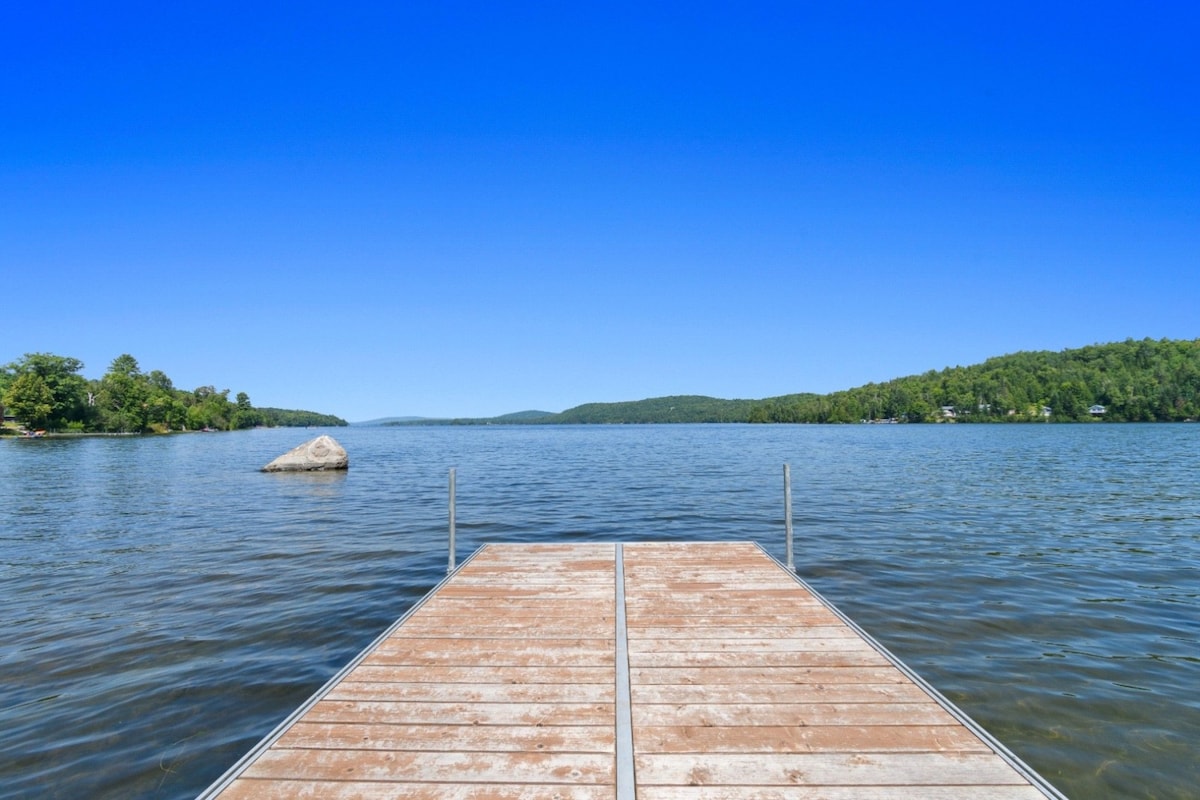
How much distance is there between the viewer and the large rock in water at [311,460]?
34.8m

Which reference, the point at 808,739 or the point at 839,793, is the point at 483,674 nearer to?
the point at 808,739

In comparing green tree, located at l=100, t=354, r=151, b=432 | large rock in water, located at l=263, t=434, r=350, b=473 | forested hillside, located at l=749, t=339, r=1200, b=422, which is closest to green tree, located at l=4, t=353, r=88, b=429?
green tree, located at l=100, t=354, r=151, b=432

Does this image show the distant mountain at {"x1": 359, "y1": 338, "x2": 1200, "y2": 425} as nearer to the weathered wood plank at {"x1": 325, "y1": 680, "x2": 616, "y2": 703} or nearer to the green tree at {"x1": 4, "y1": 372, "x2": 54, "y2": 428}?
the weathered wood plank at {"x1": 325, "y1": 680, "x2": 616, "y2": 703}

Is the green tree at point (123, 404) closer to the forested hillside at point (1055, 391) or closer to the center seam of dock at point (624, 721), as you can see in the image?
the center seam of dock at point (624, 721)

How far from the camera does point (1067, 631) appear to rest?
27.2 ft

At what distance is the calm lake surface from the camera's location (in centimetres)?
561

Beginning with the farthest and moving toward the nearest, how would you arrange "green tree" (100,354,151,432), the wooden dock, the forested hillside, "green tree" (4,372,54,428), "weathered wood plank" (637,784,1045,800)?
the forested hillside → "green tree" (100,354,151,432) → "green tree" (4,372,54,428) → the wooden dock → "weathered wood plank" (637,784,1045,800)

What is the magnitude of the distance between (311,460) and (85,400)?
90.8 metres

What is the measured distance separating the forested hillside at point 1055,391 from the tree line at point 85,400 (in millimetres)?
161153

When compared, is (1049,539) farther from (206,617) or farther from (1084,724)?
(206,617)

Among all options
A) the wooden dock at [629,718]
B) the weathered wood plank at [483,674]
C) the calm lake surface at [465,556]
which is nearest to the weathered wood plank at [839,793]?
the wooden dock at [629,718]

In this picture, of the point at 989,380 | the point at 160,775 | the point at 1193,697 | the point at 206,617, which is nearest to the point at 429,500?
the point at 206,617

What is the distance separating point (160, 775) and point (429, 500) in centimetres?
1755

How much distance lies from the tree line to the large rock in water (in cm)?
8027
